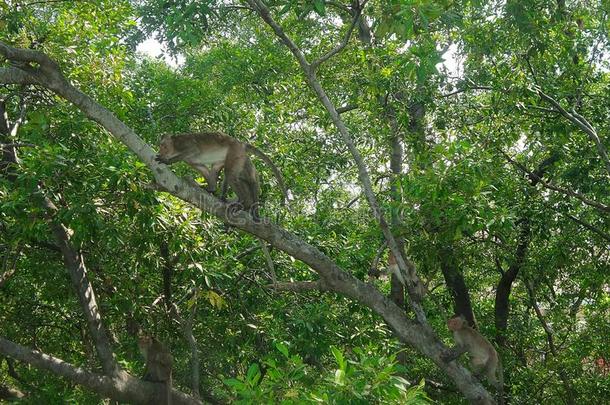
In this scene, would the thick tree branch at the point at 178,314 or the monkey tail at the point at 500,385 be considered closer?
the thick tree branch at the point at 178,314

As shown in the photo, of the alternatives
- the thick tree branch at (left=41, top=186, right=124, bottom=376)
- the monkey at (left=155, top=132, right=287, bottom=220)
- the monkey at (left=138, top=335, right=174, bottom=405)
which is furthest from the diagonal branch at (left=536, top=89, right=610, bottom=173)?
the thick tree branch at (left=41, top=186, right=124, bottom=376)

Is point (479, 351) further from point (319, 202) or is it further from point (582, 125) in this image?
point (319, 202)

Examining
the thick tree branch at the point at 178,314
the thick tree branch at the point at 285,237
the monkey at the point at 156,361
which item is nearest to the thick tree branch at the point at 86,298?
the monkey at the point at 156,361

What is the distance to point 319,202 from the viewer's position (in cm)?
948

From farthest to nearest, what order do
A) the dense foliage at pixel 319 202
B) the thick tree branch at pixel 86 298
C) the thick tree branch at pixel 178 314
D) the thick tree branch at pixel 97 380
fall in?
the thick tree branch at pixel 86 298 → the thick tree branch at pixel 178 314 → the thick tree branch at pixel 97 380 → the dense foliage at pixel 319 202

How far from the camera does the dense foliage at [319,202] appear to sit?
536 cm

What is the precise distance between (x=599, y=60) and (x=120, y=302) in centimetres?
677

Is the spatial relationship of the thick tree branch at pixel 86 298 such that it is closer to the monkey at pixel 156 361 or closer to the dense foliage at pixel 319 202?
the dense foliage at pixel 319 202

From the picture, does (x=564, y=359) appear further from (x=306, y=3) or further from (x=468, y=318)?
(x=306, y=3)

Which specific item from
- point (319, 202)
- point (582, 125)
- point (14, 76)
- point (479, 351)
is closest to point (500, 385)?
point (479, 351)

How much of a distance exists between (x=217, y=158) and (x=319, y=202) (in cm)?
407

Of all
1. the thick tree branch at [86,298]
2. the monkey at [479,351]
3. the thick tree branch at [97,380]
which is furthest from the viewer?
the monkey at [479,351]

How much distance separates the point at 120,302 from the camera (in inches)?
243

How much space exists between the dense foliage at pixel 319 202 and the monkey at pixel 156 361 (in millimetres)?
345
